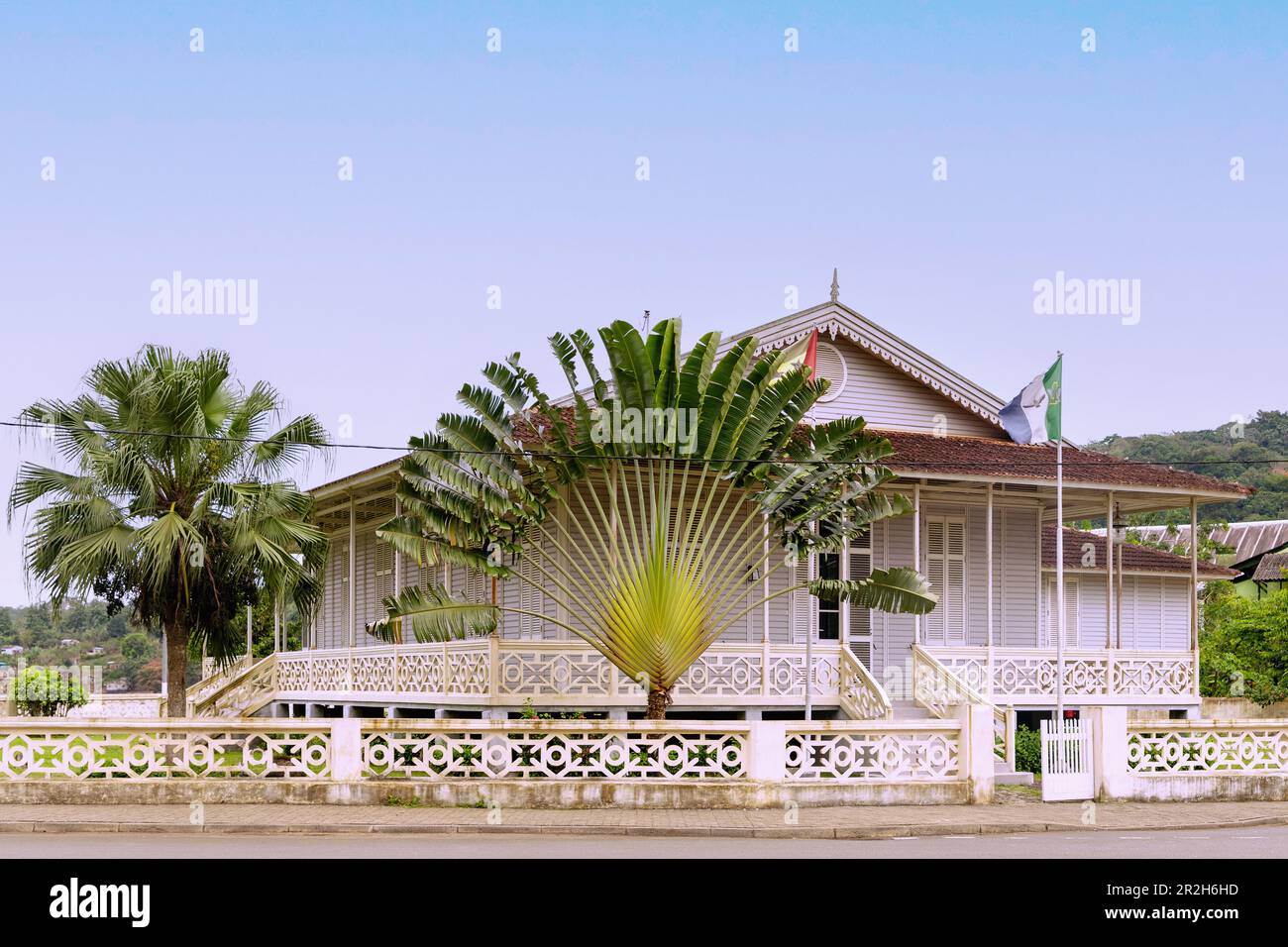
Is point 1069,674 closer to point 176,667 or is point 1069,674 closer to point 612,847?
point 612,847

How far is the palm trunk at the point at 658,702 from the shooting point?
21547mm

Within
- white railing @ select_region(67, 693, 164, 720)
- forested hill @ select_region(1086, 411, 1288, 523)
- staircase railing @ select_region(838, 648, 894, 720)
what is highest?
forested hill @ select_region(1086, 411, 1288, 523)

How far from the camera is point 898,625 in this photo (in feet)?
89.9

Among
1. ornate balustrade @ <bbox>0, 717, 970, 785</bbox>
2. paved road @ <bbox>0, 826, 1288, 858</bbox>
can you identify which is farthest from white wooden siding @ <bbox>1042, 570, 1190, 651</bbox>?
paved road @ <bbox>0, 826, 1288, 858</bbox>

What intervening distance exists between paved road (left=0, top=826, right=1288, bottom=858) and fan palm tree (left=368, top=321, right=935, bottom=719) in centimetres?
544

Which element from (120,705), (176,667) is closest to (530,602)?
(176,667)

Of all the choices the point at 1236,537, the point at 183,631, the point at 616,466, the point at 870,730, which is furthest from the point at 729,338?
the point at 1236,537

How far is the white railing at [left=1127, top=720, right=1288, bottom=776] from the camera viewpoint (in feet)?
70.4

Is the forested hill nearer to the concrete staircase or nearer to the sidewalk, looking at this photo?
the concrete staircase

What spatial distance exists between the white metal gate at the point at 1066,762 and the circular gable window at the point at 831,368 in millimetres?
8226

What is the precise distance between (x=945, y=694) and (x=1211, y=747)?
446cm

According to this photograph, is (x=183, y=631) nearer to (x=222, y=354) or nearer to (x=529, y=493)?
(x=222, y=354)
